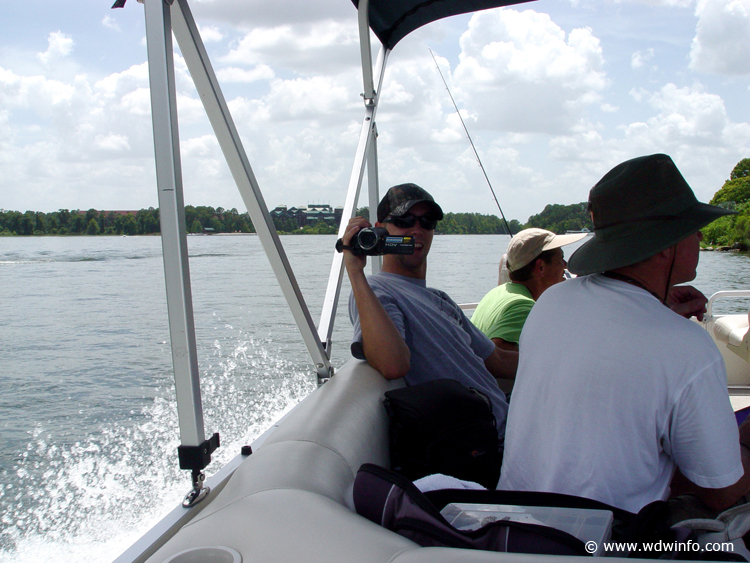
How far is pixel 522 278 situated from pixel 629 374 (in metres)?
1.64

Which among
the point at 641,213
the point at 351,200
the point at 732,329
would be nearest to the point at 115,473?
the point at 351,200

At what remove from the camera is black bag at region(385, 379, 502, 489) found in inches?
57.1

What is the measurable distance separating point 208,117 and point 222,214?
258cm

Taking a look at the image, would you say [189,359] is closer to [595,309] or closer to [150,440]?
[595,309]

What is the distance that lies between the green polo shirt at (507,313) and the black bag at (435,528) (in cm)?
166

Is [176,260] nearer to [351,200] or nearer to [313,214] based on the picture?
[351,200]

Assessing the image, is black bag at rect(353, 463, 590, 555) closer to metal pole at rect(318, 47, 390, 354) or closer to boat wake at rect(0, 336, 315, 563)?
boat wake at rect(0, 336, 315, 563)

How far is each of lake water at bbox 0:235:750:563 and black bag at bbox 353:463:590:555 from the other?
4.55 feet

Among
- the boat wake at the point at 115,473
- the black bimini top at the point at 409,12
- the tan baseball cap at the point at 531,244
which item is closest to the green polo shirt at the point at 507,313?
the tan baseball cap at the point at 531,244

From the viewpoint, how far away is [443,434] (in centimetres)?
144

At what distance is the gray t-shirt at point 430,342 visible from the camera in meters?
1.81

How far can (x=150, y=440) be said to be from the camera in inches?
132

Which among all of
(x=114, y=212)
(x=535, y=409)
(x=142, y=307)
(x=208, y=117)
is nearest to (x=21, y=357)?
(x=114, y=212)

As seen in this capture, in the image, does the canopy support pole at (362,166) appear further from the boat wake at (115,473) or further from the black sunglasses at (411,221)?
the boat wake at (115,473)
